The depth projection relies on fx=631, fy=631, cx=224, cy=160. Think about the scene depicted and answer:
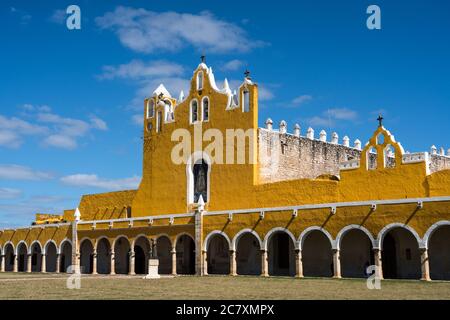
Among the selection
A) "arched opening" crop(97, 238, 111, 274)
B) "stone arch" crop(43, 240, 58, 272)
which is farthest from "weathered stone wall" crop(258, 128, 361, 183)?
"stone arch" crop(43, 240, 58, 272)

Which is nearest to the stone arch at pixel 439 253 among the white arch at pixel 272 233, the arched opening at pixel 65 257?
the white arch at pixel 272 233

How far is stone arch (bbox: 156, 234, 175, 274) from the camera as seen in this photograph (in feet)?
113

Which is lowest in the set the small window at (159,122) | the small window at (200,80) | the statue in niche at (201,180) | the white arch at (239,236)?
the white arch at (239,236)

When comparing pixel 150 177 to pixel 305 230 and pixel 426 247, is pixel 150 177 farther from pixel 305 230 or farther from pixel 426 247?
pixel 426 247

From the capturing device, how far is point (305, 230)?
26641 mm

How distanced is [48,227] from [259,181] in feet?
53.1

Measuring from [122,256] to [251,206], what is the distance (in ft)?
34.3

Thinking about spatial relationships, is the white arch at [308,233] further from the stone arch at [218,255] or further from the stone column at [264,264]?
the stone arch at [218,255]

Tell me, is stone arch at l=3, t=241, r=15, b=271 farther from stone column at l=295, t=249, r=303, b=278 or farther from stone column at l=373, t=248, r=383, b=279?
stone column at l=373, t=248, r=383, b=279

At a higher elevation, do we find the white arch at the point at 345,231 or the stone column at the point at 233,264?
the white arch at the point at 345,231

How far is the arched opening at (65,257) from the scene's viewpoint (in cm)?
4022

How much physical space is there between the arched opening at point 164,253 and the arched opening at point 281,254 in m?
6.62

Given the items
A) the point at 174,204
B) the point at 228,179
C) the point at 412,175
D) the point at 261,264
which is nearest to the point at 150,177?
the point at 174,204

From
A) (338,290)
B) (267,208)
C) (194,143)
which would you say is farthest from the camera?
(194,143)
